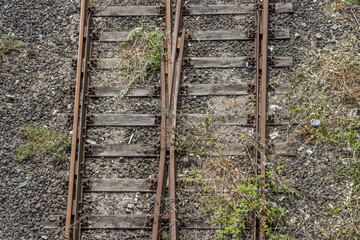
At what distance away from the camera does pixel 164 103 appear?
7.71 metres

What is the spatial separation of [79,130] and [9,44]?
A: 7.78ft

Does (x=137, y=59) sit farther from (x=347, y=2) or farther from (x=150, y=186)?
(x=347, y=2)

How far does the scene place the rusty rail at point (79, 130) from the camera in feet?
23.8

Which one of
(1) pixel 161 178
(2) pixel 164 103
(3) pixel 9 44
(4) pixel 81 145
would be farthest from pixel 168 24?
(3) pixel 9 44

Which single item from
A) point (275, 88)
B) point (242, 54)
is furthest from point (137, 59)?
point (275, 88)

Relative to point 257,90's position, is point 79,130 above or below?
below

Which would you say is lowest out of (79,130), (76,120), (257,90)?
(79,130)

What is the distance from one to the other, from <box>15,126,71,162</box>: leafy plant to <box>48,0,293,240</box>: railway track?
1.16 ft

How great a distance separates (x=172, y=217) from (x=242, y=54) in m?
3.01

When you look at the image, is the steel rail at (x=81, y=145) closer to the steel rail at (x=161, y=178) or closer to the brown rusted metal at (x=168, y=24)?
the steel rail at (x=161, y=178)

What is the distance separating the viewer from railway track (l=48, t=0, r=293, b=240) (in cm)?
727

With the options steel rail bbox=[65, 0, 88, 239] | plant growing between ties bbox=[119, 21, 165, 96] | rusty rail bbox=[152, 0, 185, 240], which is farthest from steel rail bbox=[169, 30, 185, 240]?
steel rail bbox=[65, 0, 88, 239]

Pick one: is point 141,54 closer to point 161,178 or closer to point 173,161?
point 173,161

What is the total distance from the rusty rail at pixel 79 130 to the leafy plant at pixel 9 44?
4.43 ft
